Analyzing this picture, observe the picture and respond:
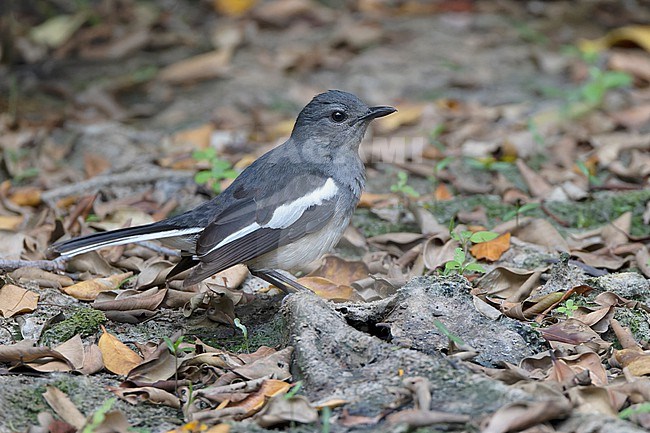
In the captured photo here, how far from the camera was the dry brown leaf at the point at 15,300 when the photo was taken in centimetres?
475

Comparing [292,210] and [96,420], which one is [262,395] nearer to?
[96,420]

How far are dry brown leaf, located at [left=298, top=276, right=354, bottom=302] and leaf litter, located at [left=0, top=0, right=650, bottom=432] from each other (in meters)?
0.01

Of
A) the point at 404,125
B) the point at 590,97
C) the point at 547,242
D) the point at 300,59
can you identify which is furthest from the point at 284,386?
the point at 300,59

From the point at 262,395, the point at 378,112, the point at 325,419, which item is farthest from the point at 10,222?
the point at 325,419

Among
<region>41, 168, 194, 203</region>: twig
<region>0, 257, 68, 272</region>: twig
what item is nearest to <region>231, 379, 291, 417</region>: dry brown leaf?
<region>0, 257, 68, 272</region>: twig

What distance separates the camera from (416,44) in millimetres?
10258

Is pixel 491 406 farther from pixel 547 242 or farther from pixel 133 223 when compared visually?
pixel 133 223

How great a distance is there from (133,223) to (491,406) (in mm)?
3544

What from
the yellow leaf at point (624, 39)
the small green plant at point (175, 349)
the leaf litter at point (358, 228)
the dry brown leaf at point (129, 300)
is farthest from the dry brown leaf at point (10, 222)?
the yellow leaf at point (624, 39)

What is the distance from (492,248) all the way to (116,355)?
2.46 m

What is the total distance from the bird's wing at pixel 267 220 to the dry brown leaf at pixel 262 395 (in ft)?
3.06

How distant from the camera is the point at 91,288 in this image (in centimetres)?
521

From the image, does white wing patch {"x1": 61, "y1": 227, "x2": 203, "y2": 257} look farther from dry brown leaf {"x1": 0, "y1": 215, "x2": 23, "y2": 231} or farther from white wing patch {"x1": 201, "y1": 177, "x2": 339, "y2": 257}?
dry brown leaf {"x1": 0, "y1": 215, "x2": 23, "y2": 231}

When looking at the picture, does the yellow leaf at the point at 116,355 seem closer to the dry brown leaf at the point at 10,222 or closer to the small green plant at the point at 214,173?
the small green plant at the point at 214,173
